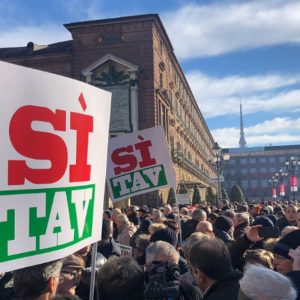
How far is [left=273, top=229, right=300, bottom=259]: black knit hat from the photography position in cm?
366

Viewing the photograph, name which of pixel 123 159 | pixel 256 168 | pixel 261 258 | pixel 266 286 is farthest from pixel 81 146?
pixel 256 168

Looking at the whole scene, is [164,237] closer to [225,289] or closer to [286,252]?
[286,252]

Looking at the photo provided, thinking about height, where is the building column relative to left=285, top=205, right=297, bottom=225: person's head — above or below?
above

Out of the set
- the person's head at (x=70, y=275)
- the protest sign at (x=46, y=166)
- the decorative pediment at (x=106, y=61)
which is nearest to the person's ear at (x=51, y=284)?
the protest sign at (x=46, y=166)

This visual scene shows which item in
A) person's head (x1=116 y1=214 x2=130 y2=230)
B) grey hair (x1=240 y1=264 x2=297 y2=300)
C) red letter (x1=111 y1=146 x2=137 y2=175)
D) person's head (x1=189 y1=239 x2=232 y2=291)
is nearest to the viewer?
grey hair (x1=240 y1=264 x2=297 y2=300)

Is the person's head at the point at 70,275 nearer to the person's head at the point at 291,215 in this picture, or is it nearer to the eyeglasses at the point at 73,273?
the eyeglasses at the point at 73,273

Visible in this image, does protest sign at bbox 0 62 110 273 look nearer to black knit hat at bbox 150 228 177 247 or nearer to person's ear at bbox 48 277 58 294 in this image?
person's ear at bbox 48 277 58 294

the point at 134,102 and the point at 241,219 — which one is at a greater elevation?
the point at 134,102

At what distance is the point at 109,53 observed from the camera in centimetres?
3120

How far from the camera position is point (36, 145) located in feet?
8.59

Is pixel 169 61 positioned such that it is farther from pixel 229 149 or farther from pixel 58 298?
pixel 229 149

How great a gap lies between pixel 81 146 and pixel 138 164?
3271 mm

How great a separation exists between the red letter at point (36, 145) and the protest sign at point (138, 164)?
3.14 meters

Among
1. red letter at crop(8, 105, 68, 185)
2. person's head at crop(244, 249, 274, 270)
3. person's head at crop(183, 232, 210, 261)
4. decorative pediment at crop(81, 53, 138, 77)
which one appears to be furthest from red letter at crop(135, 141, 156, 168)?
decorative pediment at crop(81, 53, 138, 77)
